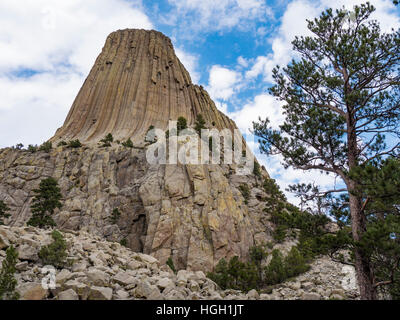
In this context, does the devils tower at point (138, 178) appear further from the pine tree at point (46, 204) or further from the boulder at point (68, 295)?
the boulder at point (68, 295)

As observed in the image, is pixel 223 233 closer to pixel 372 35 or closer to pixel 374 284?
pixel 374 284

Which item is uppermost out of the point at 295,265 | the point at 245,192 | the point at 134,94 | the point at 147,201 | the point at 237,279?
the point at 134,94

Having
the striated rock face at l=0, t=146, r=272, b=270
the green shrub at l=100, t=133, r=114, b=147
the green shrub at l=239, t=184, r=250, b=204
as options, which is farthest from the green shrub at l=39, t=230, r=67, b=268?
the green shrub at l=100, t=133, r=114, b=147

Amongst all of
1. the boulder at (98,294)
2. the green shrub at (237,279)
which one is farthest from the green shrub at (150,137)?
the boulder at (98,294)

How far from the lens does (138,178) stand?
3759cm

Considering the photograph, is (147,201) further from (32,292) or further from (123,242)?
(32,292)

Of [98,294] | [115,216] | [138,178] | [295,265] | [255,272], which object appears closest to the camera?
[98,294]

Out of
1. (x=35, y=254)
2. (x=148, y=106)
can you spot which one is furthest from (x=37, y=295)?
(x=148, y=106)

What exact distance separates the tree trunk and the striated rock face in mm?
18352

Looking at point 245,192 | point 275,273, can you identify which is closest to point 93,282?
point 275,273

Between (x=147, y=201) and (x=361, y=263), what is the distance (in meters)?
23.9

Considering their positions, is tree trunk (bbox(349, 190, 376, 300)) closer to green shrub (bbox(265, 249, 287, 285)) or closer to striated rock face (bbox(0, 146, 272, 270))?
green shrub (bbox(265, 249, 287, 285))

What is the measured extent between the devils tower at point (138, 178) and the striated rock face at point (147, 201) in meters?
0.11
